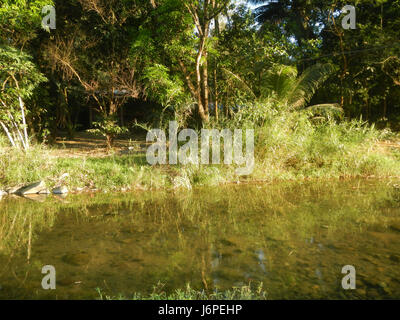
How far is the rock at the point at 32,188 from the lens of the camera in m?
7.27

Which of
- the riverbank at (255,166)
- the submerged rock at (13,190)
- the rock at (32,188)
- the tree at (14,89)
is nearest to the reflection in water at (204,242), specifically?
the rock at (32,188)

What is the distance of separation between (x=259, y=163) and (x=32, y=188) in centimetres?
518

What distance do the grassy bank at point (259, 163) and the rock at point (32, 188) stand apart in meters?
0.22

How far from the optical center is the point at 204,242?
14.9 feet

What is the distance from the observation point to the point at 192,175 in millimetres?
7980

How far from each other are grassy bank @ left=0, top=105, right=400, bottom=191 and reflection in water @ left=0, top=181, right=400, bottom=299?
2.33 ft

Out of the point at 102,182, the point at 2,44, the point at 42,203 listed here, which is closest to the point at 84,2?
the point at 2,44

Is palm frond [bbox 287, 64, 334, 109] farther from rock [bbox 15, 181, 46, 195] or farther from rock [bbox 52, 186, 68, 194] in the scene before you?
rock [bbox 15, 181, 46, 195]

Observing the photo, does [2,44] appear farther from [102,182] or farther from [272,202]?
[272,202]

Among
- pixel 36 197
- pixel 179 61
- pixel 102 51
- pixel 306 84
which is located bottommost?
pixel 36 197

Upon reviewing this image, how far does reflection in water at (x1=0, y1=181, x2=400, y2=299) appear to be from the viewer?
11.2 feet

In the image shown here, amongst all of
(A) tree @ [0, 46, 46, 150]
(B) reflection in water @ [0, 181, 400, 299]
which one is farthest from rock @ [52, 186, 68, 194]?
(A) tree @ [0, 46, 46, 150]

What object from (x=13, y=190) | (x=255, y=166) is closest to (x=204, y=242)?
(x=255, y=166)

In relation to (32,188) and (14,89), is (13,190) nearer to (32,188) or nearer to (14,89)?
(32,188)
